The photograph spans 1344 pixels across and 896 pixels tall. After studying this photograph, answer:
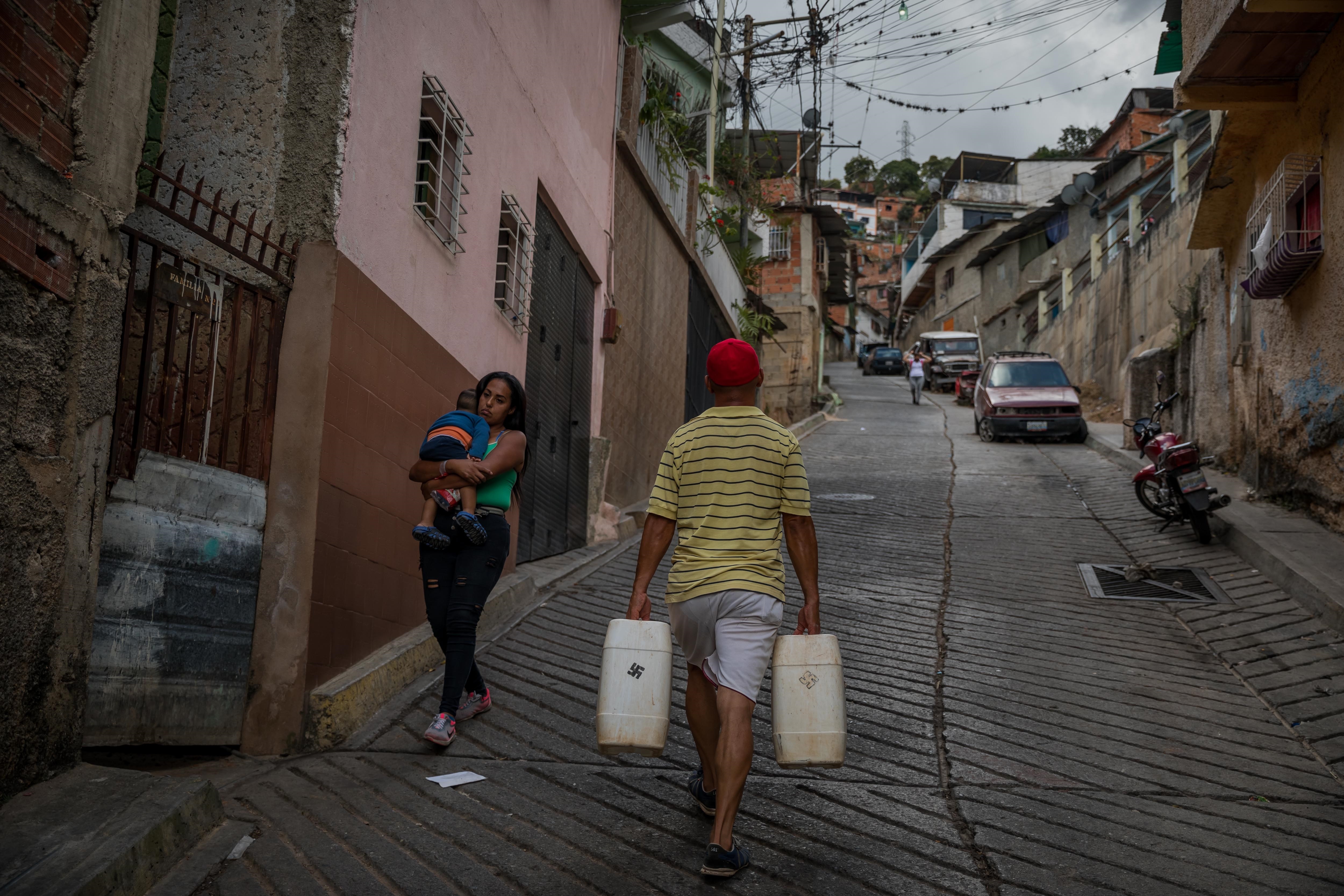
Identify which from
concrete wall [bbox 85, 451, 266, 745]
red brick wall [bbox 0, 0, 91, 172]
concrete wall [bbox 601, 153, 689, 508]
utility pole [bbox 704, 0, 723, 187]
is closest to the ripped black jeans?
concrete wall [bbox 85, 451, 266, 745]

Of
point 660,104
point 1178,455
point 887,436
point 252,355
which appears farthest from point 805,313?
point 252,355

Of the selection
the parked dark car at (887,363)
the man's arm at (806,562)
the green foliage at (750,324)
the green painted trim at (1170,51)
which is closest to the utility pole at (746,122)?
the green foliage at (750,324)

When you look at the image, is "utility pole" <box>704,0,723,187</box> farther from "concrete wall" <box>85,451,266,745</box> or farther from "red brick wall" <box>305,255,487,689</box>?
"concrete wall" <box>85,451,266,745</box>

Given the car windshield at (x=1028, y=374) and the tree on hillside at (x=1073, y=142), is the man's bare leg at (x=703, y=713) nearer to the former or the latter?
the car windshield at (x=1028, y=374)

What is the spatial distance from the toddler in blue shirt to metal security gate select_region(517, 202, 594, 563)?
339 cm

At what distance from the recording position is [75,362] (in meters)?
3.53

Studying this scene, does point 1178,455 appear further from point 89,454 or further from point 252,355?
point 89,454

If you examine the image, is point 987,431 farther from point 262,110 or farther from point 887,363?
point 887,363

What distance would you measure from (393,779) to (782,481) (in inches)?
78.7

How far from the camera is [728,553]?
3.61 m

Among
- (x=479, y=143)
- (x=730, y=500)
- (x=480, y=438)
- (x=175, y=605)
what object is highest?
(x=479, y=143)

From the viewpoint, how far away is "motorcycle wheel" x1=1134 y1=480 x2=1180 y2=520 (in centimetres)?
1047

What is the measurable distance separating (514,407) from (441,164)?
212 cm

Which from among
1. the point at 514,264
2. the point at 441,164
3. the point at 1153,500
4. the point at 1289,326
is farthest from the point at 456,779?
the point at 1289,326
